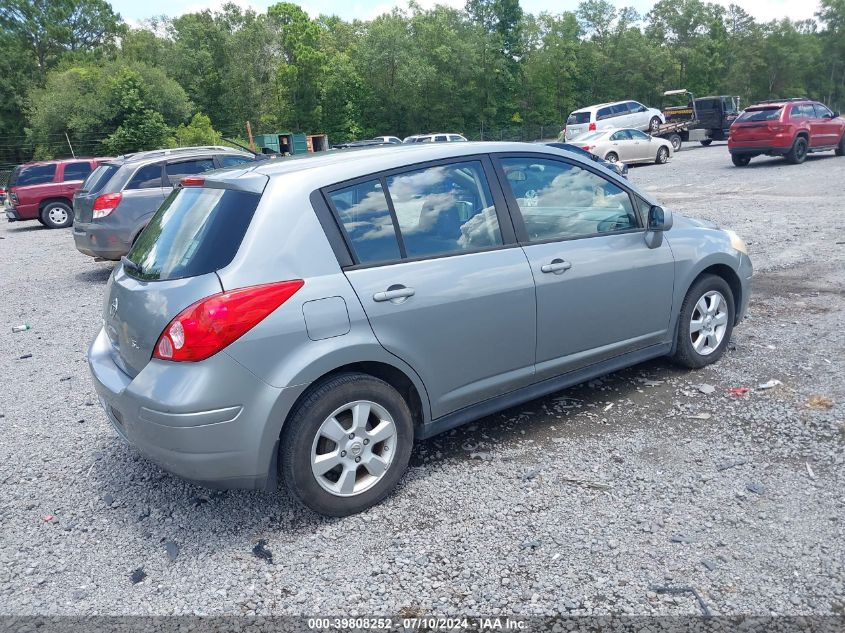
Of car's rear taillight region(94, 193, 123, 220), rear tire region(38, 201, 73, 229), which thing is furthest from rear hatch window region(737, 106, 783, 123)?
rear tire region(38, 201, 73, 229)

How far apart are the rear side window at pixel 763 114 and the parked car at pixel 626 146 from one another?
4443mm

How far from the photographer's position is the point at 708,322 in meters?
5.14

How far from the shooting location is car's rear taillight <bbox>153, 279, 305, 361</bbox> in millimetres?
3088

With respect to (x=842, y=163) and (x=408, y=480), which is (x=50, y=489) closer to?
(x=408, y=480)

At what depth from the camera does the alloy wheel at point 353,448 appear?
3.37 m

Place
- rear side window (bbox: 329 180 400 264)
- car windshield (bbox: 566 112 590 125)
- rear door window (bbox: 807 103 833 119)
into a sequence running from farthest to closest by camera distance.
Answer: car windshield (bbox: 566 112 590 125) < rear door window (bbox: 807 103 833 119) < rear side window (bbox: 329 180 400 264)

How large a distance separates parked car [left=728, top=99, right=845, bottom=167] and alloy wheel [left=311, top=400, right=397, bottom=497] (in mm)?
19918

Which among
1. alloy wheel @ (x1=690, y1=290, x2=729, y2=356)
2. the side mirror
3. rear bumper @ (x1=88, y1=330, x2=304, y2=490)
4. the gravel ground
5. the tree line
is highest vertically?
the tree line

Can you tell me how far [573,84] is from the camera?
222ft

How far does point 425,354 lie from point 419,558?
3.37 ft

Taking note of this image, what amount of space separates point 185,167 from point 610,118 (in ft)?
74.9

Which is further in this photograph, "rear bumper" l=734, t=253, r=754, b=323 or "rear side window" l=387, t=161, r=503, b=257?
"rear bumper" l=734, t=253, r=754, b=323

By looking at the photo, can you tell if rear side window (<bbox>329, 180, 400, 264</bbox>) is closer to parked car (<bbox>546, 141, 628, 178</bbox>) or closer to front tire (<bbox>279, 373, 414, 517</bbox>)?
front tire (<bbox>279, 373, 414, 517</bbox>)

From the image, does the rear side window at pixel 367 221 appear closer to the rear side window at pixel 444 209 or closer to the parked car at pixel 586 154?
the rear side window at pixel 444 209
